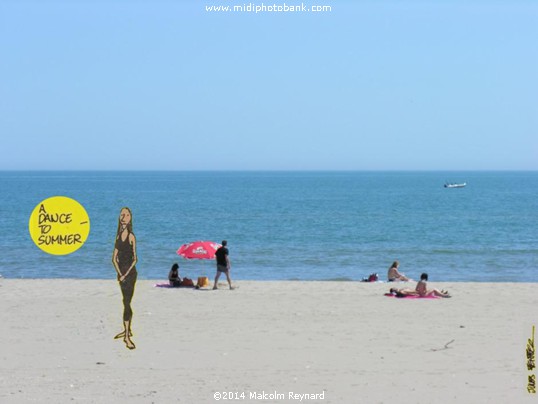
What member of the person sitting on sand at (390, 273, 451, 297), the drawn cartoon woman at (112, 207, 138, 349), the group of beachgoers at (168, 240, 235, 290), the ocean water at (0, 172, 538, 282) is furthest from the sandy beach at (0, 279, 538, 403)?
the ocean water at (0, 172, 538, 282)

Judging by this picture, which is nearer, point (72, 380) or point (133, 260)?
point (133, 260)

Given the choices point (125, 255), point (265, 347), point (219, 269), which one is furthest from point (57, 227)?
point (219, 269)

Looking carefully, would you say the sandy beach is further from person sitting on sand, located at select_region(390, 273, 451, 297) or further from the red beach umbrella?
the red beach umbrella

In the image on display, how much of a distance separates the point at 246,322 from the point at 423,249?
124 feet

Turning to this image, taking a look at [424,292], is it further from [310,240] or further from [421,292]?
[310,240]

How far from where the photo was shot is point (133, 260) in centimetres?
1166

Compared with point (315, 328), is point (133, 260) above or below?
above

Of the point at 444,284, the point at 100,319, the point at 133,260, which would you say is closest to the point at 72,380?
the point at 133,260

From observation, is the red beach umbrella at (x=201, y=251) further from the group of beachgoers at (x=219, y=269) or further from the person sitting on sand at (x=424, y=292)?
the person sitting on sand at (x=424, y=292)

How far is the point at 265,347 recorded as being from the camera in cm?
1614

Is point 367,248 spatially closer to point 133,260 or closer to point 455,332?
point 455,332

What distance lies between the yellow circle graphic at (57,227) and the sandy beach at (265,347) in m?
2.10

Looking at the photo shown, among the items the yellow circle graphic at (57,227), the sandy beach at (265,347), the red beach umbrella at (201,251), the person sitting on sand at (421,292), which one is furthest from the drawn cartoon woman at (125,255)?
the red beach umbrella at (201,251)

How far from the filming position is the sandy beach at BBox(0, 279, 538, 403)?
12.9m
